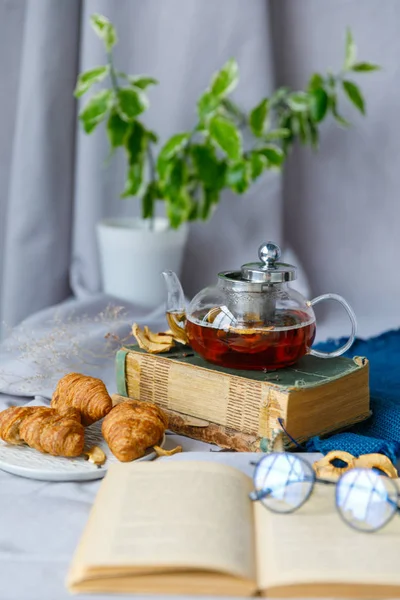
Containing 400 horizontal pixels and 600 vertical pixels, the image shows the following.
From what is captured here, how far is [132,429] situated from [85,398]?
0.37ft

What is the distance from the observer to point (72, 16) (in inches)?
81.4

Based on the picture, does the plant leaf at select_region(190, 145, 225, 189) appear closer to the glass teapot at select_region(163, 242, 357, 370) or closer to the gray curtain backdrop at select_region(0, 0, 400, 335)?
the gray curtain backdrop at select_region(0, 0, 400, 335)

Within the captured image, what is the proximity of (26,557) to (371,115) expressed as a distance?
176 cm

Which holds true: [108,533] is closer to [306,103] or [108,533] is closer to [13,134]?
[306,103]

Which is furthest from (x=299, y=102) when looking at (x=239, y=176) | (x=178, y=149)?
(x=178, y=149)

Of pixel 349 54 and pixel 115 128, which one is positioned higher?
pixel 349 54

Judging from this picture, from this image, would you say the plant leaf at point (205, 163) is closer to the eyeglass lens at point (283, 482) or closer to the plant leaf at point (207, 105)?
the plant leaf at point (207, 105)

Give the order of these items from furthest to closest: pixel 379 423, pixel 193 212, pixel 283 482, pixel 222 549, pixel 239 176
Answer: pixel 193 212 < pixel 239 176 < pixel 379 423 < pixel 283 482 < pixel 222 549

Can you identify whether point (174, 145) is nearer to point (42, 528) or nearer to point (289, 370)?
point (289, 370)

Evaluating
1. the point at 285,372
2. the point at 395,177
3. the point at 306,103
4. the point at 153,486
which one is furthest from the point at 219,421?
the point at 395,177

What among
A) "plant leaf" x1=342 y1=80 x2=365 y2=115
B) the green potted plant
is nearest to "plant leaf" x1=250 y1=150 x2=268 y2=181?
the green potted plant

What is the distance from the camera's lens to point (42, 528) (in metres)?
0.82

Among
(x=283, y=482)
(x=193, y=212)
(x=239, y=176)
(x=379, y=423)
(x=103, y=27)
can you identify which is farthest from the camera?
(x=193, y=212)

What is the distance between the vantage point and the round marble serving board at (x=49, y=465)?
0.92m
